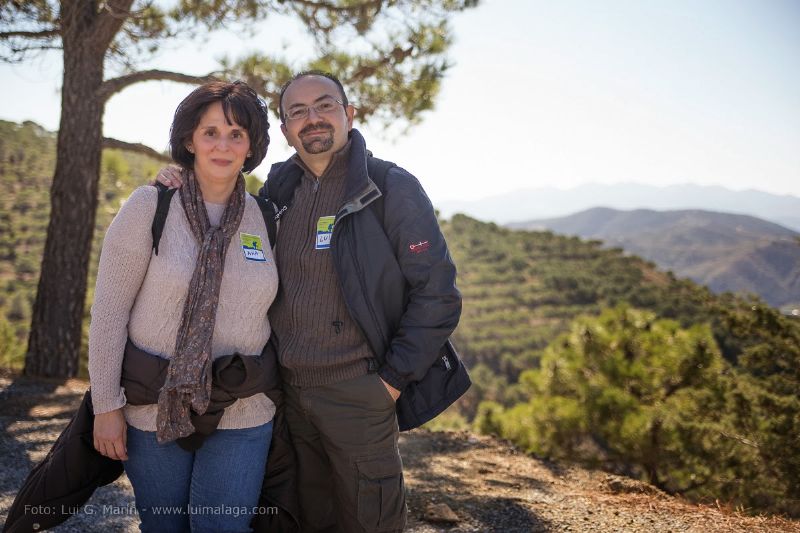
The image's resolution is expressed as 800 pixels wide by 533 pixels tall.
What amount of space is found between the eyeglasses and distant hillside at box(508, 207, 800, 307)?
1726 inches

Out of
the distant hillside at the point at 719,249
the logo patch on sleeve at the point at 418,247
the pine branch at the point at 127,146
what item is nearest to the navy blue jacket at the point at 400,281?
the logo patch on sleeve at the point at 418,247

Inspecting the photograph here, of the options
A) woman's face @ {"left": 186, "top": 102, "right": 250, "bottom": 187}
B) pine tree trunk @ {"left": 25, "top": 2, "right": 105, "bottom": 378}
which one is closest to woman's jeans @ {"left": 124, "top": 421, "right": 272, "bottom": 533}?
woman's face @ {"left": 186, "top": 102, "right": 250, "bottom": 187}

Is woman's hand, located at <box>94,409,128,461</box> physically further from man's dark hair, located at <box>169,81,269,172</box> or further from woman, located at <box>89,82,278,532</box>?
man's dark hair, located at <box>169,81,269,172</box>

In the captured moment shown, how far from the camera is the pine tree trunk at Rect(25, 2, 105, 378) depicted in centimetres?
523

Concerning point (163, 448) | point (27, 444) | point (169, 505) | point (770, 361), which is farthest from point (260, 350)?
point (770, 361)

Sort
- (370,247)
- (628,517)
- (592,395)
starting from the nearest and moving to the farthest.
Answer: (370,247) → (628,517) → (592,395)

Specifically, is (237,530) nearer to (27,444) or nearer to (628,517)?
(628,517)

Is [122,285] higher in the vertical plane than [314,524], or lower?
higher

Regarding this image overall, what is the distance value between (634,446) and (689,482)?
774 mm

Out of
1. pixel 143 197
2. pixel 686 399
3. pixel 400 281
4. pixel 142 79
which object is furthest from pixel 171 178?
pixel 686 399

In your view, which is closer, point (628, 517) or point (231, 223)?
point (231, 223)

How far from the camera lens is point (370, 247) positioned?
73.2 inches

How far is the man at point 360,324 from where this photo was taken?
1.82 m

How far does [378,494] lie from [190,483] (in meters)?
0.58
